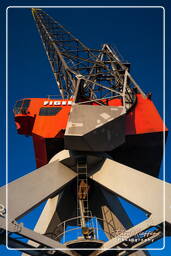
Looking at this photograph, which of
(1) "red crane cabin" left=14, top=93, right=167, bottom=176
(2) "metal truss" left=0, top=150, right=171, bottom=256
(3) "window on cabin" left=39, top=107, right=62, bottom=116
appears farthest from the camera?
(3) "window on cabin" left=39, top=107, right=62, bottom=116

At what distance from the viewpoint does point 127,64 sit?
77.2 ft

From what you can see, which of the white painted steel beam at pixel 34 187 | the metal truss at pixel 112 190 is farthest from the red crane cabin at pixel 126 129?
the metal truss at pixel 112 190

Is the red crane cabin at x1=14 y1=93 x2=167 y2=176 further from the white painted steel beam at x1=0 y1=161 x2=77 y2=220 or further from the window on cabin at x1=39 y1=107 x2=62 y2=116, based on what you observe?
the white painted steel beam at x1=0 y1=161 x2=77 y2=220

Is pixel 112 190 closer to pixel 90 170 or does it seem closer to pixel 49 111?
pixel 90 170

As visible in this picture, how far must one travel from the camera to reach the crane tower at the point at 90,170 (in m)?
14.6

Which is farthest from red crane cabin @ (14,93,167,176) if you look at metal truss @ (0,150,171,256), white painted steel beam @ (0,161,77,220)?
metal truss @ (0,150,171,256)

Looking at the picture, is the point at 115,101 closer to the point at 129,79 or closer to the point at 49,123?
the point at 129,79

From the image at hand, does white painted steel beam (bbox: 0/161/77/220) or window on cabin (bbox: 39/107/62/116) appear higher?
window on cabin (bbox: 39/107/62/116)

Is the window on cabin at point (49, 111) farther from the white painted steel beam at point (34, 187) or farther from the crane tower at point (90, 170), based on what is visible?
the white painted steel beam at point (34, 187)

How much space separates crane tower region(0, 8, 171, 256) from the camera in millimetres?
14648

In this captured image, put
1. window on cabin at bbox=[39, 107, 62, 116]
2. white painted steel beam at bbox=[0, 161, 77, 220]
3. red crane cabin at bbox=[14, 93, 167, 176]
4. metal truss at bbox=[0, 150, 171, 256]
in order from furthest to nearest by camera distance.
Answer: window on cabin at bbox=[39, 107, 62, 116], red crane cabin at bbox=[14, 93, 167, 176], white painted steel beam at bbox=[0, 161, 77, 220], metal truss at bbox=[0, 150, 171, 256]

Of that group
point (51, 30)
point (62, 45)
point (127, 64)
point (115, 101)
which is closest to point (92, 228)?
point (115, 101)

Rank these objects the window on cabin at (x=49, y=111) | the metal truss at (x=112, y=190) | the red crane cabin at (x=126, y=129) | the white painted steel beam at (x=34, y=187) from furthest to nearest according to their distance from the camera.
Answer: the window on cabin at (x=49, y=111)
the red crane cabin at (x=126, y=129)
the white painted steel beam at (x=34, y=187)
the metal truss at (x=112, y=190)

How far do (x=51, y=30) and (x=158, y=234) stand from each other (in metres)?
21.6
